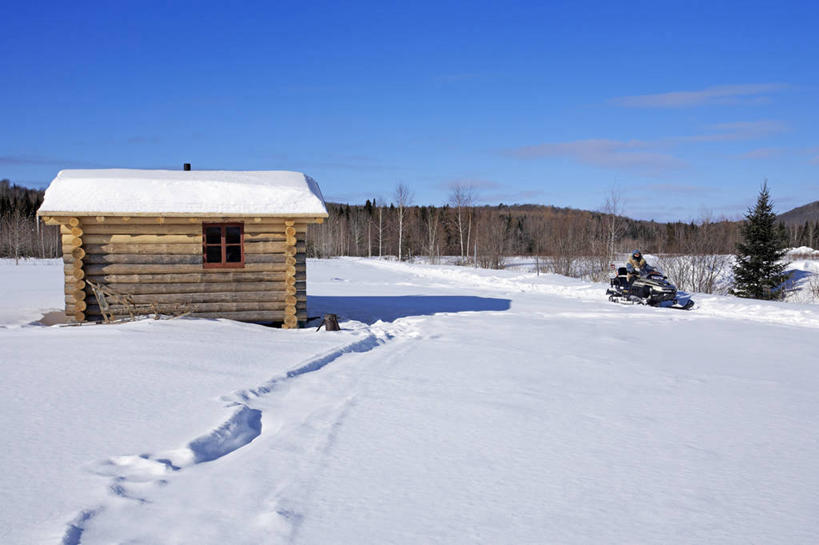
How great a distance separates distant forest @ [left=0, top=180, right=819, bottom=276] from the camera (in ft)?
105

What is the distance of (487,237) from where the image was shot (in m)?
41.4

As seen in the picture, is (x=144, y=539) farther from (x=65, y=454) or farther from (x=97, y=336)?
(x=97, y=336)

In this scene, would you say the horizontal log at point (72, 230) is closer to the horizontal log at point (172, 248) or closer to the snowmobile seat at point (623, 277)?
the horizontal log at point (172, 248)

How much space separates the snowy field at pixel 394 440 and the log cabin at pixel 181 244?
65.5 inches

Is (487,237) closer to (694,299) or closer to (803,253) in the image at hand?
(694,299)

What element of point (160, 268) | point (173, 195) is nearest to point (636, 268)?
point (173, 195)

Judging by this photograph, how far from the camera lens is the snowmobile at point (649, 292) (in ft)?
52.5

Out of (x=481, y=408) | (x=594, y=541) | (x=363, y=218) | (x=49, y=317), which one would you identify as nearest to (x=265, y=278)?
(x=49, y=317)

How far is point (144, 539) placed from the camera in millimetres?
3064

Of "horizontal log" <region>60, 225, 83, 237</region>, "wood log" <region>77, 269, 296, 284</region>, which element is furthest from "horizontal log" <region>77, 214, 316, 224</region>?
"wood log" <region>77, 269, 296, 284</region>

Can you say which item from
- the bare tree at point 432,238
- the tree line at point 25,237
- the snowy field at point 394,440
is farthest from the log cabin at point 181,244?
the tree line at point 25,237

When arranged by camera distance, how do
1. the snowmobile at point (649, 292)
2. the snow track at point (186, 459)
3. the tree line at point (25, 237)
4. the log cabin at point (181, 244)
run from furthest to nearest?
the tree line at point (25, 237), the snowmobile at point (649, 292), the log cabin at point (181, 244), the snow track at point (186, 459)

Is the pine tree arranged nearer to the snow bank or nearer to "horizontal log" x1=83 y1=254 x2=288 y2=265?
"horizontal log" x1=83 y1=254 x2=288 y2=265

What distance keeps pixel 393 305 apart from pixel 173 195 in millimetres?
7165
